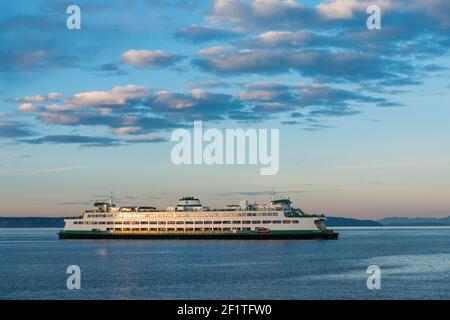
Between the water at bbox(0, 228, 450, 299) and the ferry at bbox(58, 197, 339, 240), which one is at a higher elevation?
the ferry at bbox(58, 197, 339, 240)

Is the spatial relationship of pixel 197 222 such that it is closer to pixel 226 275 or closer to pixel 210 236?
Answer: pixel 210 236

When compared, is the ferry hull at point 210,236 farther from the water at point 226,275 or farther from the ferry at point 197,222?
the water at point 226,275

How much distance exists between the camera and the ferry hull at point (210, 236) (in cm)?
14475

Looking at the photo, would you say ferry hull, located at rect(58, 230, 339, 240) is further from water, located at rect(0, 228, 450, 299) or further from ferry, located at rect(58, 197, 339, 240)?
water, located at rect(0, 228, 450, 299)

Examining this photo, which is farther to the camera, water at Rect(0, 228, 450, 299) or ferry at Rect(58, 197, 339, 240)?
ferry at Rect(58, 197, 339, 240)

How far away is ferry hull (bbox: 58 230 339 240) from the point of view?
14475cm

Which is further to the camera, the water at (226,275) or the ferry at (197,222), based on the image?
the ferry at (197,222)

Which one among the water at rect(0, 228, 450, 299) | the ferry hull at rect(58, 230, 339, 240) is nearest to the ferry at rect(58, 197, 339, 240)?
the ferry hull at rect(58, 230, 339, 240)

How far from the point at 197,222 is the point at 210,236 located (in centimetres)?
497

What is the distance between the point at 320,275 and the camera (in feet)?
253

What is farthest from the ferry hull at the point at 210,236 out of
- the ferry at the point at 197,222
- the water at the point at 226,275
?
the water at the point at 226,275

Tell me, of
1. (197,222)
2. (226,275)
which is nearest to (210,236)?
(197,222)

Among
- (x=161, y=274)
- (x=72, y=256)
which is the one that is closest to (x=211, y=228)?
(x=72, y=256)
